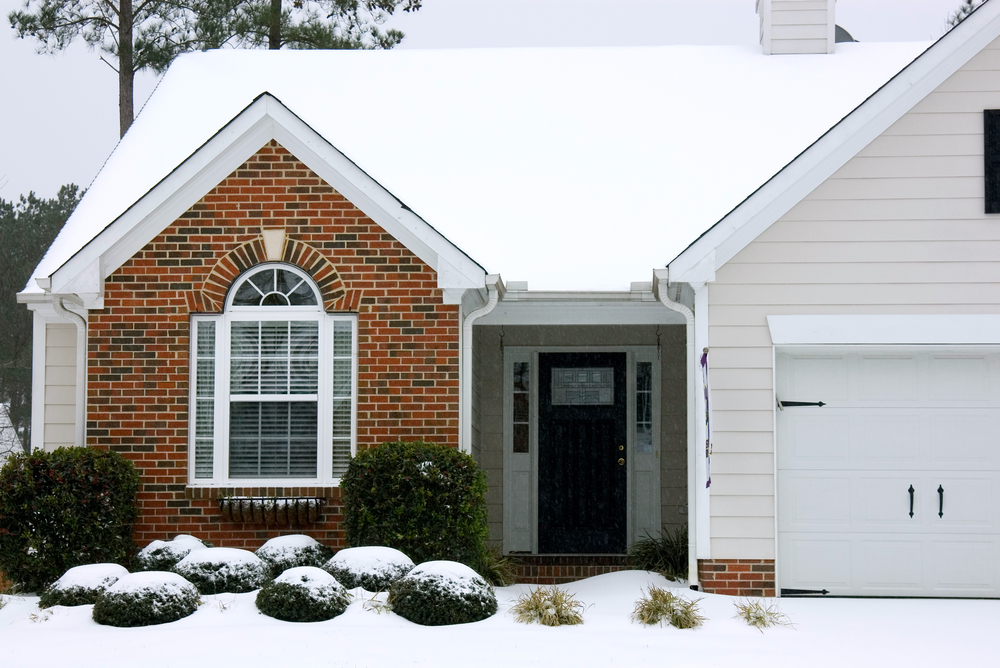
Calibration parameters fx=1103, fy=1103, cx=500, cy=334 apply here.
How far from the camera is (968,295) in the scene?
31.0ft

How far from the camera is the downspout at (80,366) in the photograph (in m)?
9.84

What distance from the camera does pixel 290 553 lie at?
30.2 feet

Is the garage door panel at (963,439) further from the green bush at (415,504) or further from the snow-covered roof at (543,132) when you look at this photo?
the green bush at (415,504)

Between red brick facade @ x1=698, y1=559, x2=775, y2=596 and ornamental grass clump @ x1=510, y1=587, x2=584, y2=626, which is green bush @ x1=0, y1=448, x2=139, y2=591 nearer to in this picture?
ornamental grass clump @ x1=510, y1=587, x2=584, y2=626

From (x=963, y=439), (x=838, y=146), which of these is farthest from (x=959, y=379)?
(x=838, y=146)

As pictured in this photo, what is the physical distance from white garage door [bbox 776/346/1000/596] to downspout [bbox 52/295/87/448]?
6.16 meters

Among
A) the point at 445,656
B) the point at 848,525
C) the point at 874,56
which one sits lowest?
the point at 445,656

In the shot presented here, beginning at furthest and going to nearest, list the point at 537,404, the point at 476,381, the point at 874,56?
the point at 874,56 < the point at 537,404 < the point at 476,381

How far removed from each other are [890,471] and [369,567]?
15.0 feet

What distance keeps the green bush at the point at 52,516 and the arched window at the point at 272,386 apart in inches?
38.1

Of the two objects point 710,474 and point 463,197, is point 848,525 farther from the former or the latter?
point 463,197

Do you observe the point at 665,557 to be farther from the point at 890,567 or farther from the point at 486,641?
the point at 486,641

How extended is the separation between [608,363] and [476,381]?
1704mm

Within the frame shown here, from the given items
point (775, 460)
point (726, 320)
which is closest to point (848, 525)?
point (775, 460)
